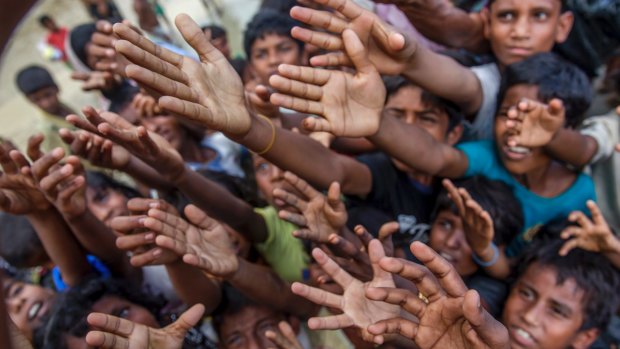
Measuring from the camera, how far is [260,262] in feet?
6.72

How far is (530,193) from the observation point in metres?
2.00

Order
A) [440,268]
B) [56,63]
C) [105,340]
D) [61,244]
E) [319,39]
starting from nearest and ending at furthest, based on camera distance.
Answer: [440,268] → [105,340] → [319,39] → [61,244] → [56,63]

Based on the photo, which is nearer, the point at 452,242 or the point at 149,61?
the point at 149,61

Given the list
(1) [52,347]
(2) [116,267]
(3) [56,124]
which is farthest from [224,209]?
(3) [56,124]

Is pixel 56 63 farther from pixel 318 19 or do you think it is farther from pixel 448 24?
pixel 318 19

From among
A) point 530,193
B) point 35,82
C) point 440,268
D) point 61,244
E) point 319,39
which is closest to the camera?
point 440,268

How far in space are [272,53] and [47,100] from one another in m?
2.00

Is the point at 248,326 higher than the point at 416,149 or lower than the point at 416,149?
lower

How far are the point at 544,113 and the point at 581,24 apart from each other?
40.1 inches

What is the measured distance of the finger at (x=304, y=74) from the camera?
137 centimetres

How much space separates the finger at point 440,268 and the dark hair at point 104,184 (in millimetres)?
1627

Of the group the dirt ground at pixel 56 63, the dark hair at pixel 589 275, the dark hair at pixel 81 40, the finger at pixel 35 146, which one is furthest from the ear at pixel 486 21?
the dark hair at pixel 81 40

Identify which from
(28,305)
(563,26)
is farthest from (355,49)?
(28,305)

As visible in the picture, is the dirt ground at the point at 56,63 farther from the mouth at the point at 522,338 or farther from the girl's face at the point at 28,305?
the mouth at the point at 522,338
